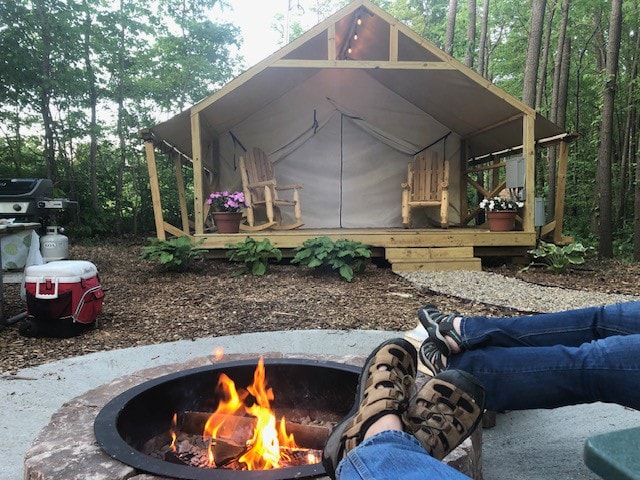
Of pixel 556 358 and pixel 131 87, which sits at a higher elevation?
pixel 131 87

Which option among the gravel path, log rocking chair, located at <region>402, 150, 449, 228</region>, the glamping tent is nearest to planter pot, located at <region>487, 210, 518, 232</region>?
log rocking chair, located at <region>402, 150, 449, 228</region>

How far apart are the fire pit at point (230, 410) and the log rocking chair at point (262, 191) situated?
4.57 m

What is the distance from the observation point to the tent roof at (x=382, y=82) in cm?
541

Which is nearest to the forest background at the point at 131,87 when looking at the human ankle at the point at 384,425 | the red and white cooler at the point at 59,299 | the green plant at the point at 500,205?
the green plant at the point at 500,205

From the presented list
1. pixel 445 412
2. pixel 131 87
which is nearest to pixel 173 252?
pixel 445 412

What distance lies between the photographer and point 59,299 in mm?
2834

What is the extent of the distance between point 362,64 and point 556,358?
16.1 feet

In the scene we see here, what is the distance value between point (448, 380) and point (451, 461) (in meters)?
0.19

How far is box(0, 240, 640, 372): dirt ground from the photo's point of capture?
2.94 metres

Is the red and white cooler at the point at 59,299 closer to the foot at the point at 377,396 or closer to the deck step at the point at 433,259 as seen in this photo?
the foot at the point at 377,396

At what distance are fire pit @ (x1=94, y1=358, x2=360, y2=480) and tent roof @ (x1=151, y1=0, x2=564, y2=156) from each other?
4434 millimetres

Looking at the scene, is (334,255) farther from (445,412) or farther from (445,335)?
(445,412)

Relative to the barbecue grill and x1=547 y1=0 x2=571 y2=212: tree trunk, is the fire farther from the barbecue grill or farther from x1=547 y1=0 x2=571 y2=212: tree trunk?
x1=547 y1=0 x2=571 y2=212: tree trunk

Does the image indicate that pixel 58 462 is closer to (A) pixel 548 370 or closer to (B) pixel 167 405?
(B) pixel 167 405
